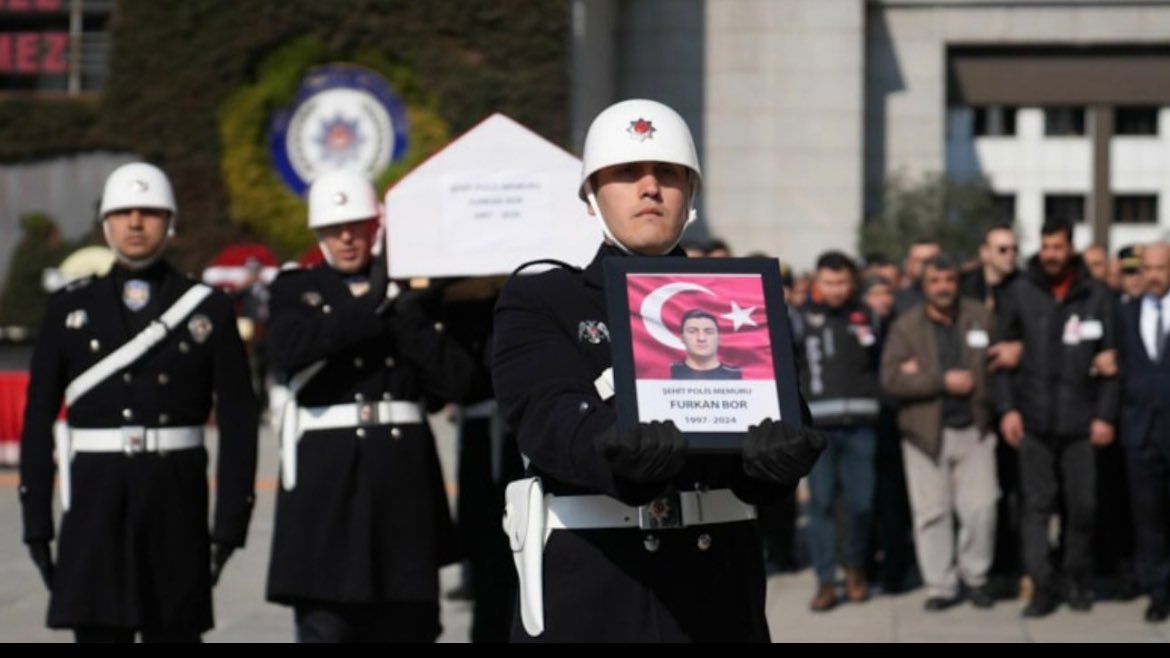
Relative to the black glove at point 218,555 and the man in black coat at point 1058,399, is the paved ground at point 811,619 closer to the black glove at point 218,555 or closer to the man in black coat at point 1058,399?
the man in black coat at point 1058,399

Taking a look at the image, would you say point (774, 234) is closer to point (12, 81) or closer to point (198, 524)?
point (12, 81)

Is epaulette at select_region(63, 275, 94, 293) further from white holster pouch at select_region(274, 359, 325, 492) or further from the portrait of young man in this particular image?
the portrait of young man

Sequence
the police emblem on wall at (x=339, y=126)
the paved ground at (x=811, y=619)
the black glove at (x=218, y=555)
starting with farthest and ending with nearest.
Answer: the police emblem on wall at (x=339, y=126)
the paved ground at (x=811, y=619)
the black glove at (x=218, y=555)

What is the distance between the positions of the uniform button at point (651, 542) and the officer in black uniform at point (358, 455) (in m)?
3.38

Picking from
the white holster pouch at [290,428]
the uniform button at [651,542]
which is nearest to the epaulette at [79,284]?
the white holster pouch at [290,428]

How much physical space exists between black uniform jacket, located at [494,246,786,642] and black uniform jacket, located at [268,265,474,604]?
10.6 feet

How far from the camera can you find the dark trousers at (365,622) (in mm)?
7867

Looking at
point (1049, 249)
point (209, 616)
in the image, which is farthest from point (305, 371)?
point (1049, 249)

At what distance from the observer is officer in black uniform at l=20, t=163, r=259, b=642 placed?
715cm

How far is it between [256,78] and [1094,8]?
1566cm

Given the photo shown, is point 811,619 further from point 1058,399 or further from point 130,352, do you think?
point 130,352

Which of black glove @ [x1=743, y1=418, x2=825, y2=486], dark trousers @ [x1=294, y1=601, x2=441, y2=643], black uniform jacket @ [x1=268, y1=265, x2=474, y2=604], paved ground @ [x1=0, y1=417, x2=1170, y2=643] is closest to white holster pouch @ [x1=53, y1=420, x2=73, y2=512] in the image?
black uniform jacket @ [x1=268, y1=265, x2=474, y2=604]

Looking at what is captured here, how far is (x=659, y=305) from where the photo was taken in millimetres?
4246

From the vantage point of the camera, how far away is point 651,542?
4.46 metres
